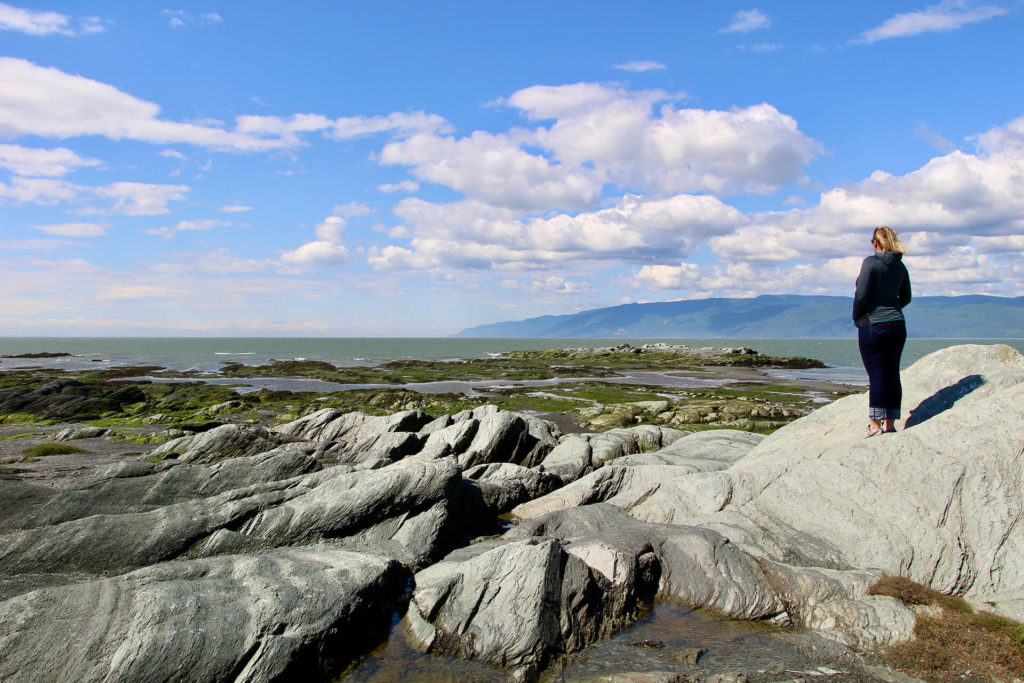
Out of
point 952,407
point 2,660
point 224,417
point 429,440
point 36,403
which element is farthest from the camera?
point 36,403

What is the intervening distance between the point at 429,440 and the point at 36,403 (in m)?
35.4

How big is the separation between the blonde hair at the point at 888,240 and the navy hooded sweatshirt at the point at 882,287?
105mm

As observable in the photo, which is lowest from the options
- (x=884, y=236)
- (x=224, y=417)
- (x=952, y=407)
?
(x=224, y=417)

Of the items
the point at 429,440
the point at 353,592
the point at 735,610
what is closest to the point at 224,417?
the point at 429,440

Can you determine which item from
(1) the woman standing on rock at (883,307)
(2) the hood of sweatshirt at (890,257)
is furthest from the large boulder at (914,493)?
(2) the hood of sweatshirt at (890,257)

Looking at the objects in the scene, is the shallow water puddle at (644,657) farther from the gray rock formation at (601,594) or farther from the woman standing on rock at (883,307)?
the woman standing on rock at (883,307)

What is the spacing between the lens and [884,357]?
39.3 ft

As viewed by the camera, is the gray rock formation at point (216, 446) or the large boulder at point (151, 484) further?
the gray rock formation at point (216, 446)

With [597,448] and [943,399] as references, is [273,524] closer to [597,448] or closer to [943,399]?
[597,448]

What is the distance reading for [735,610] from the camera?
11.0m

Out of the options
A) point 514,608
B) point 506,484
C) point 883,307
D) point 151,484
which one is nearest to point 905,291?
point 883,307

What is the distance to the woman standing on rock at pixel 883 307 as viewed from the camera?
1173cm

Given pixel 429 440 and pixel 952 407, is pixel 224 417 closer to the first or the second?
pixel 429 440

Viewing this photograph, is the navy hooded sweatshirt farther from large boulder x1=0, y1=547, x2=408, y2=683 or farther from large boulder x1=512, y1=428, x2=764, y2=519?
large boulder x1=0, y1=547, x2=408, y2=683
